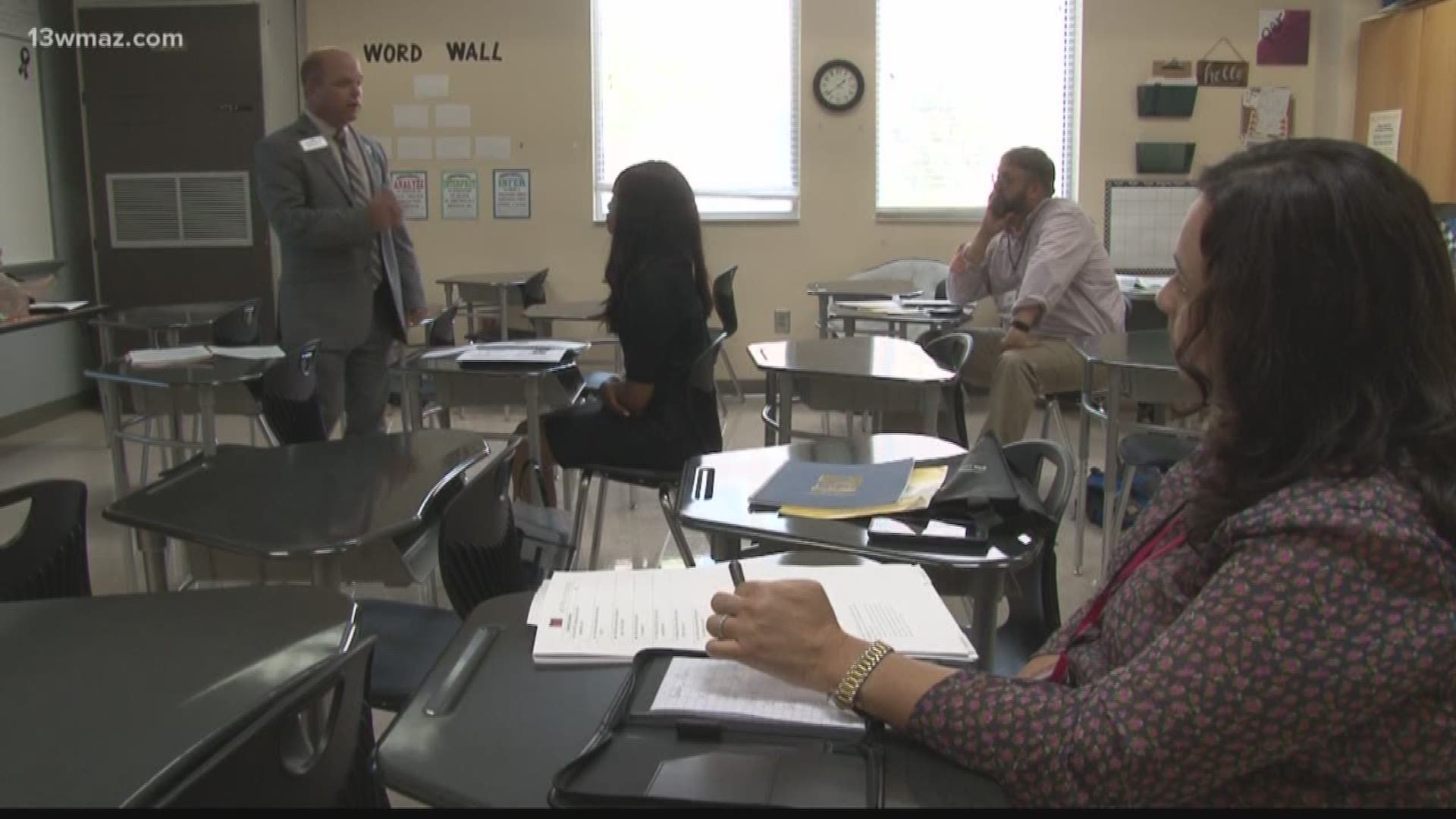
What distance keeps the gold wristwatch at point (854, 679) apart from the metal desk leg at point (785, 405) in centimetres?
241

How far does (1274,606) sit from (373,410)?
3628 mm

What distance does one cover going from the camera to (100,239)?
6.42 meters

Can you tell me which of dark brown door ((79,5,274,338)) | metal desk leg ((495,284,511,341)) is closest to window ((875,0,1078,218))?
metal desk leg ((495,284,511,341))

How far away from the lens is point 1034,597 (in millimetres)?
1932

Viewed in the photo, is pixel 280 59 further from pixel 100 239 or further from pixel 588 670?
pixel 588 670

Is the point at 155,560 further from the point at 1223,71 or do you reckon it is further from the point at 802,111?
the point at 1223,71

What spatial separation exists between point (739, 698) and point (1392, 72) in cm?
673

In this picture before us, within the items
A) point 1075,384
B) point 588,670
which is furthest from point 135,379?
point 1075,384

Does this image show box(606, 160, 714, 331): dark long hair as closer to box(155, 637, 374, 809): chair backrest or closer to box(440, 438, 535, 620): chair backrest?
box(440, 438, 535, 620): chair backrest

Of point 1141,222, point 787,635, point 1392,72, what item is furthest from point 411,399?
point 1392,72

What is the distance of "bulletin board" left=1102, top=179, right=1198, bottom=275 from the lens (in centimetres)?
687

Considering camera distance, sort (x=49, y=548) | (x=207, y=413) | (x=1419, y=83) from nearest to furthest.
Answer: (x=49, y=548) < (x=207, y=413) < (x=1419, y=83)

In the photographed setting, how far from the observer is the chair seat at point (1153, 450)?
3281 millimetres

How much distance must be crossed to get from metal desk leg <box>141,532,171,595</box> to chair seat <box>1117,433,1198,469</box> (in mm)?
2456
